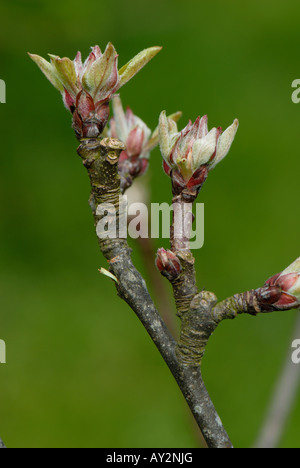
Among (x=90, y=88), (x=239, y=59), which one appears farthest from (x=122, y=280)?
(x=239, y=59)

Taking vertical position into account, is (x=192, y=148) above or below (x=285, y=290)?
above

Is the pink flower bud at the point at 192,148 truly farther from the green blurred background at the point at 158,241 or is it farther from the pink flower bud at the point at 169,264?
the green blurred background at the point at 158,241

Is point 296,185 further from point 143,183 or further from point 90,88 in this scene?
point 90,88

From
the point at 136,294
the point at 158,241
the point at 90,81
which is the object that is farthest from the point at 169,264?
the point at 158,241

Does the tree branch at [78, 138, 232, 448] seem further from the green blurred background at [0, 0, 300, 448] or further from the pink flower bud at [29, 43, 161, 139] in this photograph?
the green blurred background at [0, 0, 300, 448]

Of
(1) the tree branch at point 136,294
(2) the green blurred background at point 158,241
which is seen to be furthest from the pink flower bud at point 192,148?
(2) the green blurred background at point 158,241

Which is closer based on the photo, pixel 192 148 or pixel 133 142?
pixel 192 148

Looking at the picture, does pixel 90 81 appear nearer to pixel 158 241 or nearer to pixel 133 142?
pixel 133 142

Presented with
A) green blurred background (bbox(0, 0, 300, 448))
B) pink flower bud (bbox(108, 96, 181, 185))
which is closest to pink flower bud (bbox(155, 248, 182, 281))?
pink flower bud (bbox(108, 96, 181, 185))
